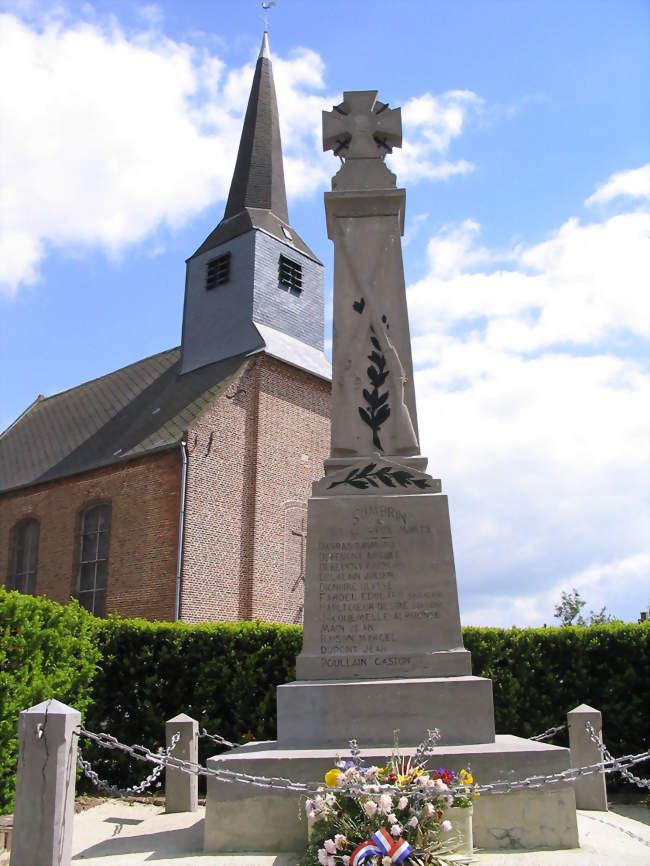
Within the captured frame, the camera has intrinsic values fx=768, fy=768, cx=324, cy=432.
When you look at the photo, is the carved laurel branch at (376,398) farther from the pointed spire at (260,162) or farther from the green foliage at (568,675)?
the pointed spire at (260,162)

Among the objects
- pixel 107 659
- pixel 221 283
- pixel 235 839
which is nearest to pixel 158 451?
pixel 221 283

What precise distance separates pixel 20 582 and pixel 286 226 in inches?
552

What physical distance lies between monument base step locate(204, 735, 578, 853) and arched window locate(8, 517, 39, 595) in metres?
19.9

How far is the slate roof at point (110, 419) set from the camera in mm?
20578

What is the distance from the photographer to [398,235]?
21.6ft

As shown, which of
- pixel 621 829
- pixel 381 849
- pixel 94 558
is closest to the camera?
pixel 381 849

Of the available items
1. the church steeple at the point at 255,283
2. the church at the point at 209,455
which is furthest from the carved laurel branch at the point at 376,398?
the church steeple at the point at 255,283

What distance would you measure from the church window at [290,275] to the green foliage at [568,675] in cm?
1632

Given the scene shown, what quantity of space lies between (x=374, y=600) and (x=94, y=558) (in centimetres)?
1663

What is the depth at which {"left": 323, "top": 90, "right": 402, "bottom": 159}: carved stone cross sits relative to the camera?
22.1ft

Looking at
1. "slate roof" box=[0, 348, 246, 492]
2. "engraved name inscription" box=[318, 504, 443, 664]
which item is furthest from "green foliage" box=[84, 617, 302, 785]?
"slate roof" box=[0, 348, 246, 492]

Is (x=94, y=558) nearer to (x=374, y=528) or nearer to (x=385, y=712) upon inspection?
(x=374, y=528)

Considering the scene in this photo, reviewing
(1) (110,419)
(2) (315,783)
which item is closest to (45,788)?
(2) (315,783)

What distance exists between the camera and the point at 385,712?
501 centimetres
